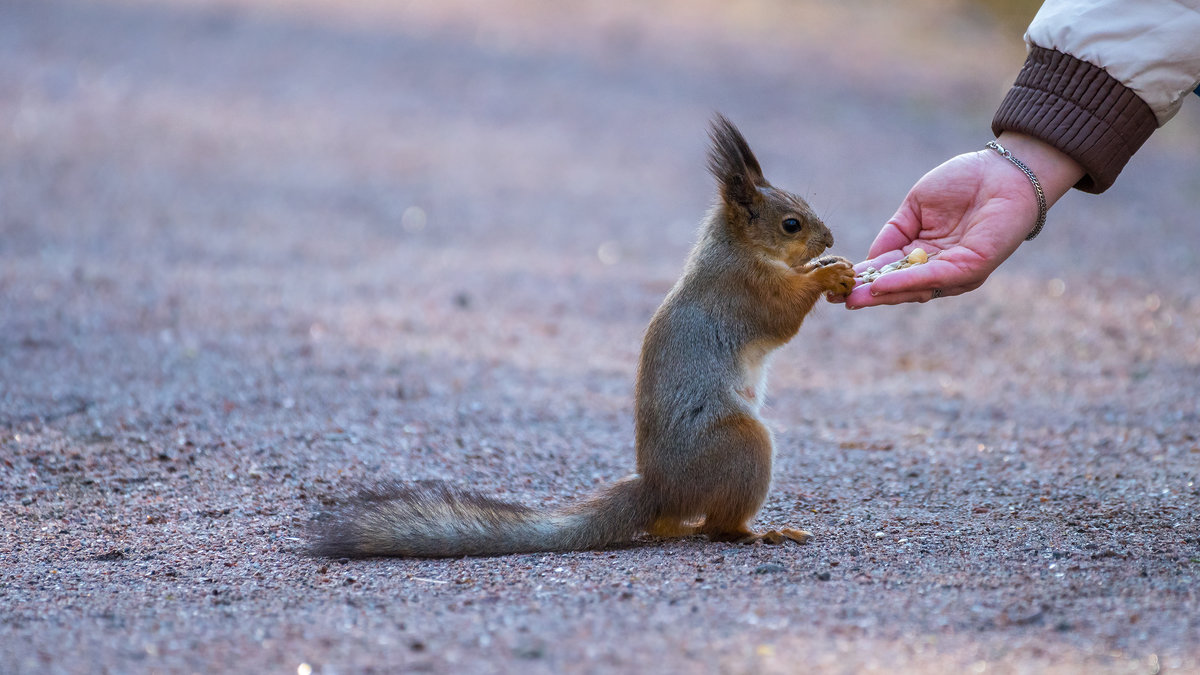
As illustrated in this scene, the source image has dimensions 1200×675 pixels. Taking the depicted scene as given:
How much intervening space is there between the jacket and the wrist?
6 cm

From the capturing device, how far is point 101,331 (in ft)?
24.0

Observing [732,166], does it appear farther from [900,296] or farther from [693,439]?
[693,439]

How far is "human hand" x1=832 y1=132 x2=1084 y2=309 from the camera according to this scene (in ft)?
14.0

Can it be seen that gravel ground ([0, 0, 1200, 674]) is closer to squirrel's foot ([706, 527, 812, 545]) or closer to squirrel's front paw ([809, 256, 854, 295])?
squirrel's foot ([706, 527, 812, 545])

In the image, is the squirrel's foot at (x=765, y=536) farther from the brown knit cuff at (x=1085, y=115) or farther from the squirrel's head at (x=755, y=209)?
the brown knit cuff at (x=1085, y=115)

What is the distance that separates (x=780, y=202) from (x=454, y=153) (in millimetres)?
9243

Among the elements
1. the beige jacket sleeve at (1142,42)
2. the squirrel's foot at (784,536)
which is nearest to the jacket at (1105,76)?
the beige jacket sleeve at (1142,42)

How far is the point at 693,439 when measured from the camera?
4.14 m

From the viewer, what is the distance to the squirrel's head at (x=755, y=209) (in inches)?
182

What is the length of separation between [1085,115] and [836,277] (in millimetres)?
997

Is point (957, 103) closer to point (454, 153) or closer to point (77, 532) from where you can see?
point (454, 153)

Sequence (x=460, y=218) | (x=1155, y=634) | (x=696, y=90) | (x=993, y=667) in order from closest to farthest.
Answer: (x=993, y=667), (x=1155, y=634), (x=460, y=218), (x=696, y=90)

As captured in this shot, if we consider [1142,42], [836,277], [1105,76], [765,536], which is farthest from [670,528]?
[1142,42]

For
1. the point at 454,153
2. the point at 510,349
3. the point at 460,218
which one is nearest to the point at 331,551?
the point at 510,349
